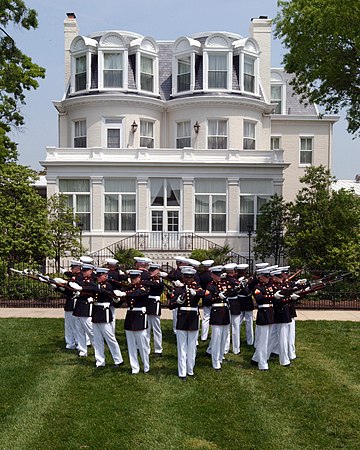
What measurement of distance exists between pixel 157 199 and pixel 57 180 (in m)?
4.96

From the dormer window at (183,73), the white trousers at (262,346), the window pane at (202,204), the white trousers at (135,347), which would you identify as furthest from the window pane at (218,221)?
the white trousers at (135,347)

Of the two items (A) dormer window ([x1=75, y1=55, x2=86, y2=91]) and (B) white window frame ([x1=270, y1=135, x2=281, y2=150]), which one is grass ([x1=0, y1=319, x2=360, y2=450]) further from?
(B) white window frame ([x1=270, y1=135, x2=281, y2=150])

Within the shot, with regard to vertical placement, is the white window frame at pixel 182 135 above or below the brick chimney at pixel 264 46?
below

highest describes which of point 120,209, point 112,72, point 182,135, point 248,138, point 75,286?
point 112,72

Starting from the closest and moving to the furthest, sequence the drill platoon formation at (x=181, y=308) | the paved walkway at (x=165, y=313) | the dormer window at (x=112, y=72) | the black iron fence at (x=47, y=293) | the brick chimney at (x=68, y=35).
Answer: the drill platoon formation at (x=181, y=308)
the paved walkway at (x=165, y=313)
the black iron fence at (x=47, y=293)
the dormer window at (x=112, y=72)
the brick chimney at (x=68, y=35)

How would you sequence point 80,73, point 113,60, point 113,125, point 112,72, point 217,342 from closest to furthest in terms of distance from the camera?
point 217,342 → point 113,125 → point 112,72 → point 113,60 → point 80,73

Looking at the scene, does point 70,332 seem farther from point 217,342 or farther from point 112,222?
point 112,222

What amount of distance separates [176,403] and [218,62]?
24.1 metres

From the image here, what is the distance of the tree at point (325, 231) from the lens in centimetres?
2031

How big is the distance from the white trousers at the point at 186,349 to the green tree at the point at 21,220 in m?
11.0

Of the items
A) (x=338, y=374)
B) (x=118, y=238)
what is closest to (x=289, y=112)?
(x=118, y=238)

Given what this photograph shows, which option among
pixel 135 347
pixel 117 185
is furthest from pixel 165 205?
pixel 135 347

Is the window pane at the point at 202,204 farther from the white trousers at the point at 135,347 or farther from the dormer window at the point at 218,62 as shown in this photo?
the white trousers at the point at 135,347

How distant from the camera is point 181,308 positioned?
10.7 meters
